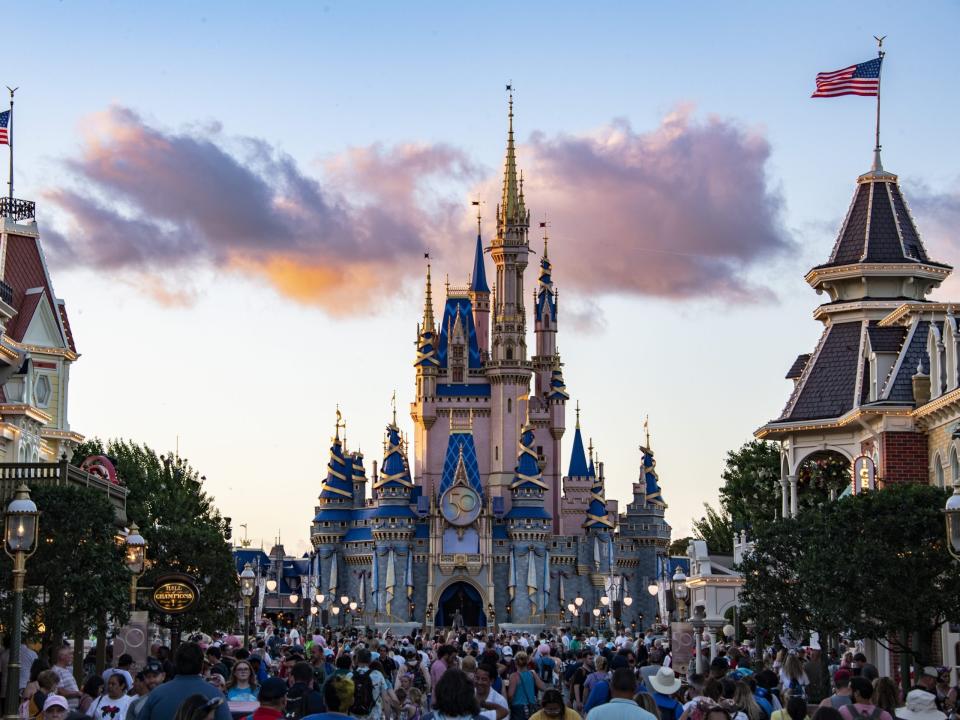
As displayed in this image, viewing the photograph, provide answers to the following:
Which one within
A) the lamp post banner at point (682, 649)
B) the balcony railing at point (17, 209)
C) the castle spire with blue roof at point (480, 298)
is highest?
the castle spire with blue roof at point (480, 298)

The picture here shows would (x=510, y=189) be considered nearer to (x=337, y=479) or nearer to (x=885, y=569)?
(x=337, y=479)

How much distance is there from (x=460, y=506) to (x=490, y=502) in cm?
290

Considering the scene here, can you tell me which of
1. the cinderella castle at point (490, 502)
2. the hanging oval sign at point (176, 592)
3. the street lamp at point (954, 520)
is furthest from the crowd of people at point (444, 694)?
the cinderella castle at point (490, 502)

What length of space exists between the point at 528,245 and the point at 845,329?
3628 inches

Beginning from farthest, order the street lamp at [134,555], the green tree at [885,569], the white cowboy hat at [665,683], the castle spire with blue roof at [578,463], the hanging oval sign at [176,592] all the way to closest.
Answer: the castle spire with blue roof at [578,463] < the street lamp at [134,555] < the hanging oval sign at [176,592] < the green tree at [885,569] < the white cowboy hat at [665,683]

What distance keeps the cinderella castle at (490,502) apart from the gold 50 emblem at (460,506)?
0.09 meters

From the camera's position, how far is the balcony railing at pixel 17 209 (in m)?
53.8

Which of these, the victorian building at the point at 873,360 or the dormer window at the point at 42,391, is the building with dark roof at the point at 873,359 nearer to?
the victorian building at the point at 873,360

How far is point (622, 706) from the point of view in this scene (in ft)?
42.8

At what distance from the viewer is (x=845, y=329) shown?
44.9 metres

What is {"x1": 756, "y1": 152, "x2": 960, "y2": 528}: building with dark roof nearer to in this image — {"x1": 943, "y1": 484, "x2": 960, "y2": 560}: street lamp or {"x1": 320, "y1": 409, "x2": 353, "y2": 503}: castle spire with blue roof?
{"x1": 943, "y1": 484, "x2": 960, "y2": 560}: street lamp

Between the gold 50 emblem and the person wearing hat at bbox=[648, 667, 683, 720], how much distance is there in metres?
101

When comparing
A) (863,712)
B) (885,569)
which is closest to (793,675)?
(885,569)

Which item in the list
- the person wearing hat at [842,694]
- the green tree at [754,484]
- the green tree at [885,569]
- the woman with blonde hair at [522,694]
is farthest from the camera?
the green tree at [754,484]
